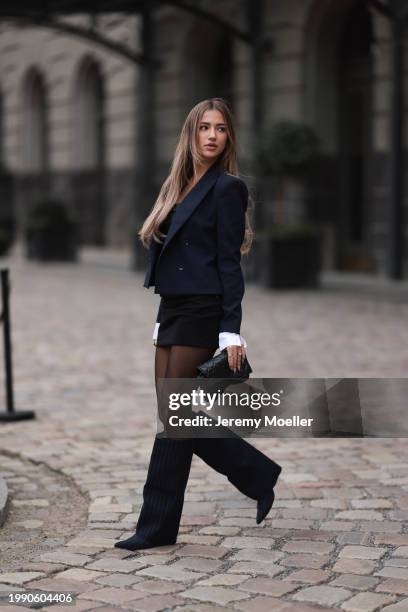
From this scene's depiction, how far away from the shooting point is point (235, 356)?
4363 millimetres

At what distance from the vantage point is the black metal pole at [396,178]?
1570 centimetres

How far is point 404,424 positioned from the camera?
16.7 ft

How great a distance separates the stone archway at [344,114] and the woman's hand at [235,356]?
13767 mm

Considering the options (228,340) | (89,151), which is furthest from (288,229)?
(228,340)

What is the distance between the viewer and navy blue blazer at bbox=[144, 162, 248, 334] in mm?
4457

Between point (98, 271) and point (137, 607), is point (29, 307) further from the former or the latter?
point (137, 607)

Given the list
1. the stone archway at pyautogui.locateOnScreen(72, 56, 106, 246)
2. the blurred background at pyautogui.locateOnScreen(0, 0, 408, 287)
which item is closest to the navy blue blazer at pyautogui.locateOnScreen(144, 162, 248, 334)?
the blurred background at pyautogui.locateOnScreen(0, 0, 408, 287)

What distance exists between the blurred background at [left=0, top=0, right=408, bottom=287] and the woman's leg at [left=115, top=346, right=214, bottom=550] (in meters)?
11.3

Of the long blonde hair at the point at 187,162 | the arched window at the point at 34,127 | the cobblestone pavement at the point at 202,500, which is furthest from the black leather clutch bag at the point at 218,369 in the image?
the arched window at the point at 34,127

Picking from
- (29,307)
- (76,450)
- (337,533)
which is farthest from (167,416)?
(29,307)

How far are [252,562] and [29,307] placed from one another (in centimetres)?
995

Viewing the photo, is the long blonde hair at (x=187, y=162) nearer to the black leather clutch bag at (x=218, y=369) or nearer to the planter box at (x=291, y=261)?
the black leather clutch bag at (x=218, y=369)

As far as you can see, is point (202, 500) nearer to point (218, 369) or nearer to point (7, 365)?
point (218, 369)

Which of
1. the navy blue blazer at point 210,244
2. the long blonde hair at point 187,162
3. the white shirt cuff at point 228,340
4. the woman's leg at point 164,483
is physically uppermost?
the long blonde hair at point 187,162
